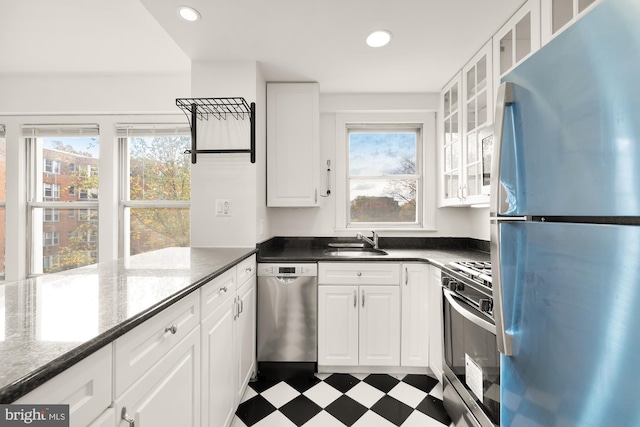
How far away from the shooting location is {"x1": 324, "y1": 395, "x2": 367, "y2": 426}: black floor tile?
5.56ft

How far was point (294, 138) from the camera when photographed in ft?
8.23

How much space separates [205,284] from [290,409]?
1096 mm

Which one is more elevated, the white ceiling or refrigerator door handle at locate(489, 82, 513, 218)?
the white ceiling

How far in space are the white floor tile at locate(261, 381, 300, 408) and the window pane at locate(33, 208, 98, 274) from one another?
2.40 metres

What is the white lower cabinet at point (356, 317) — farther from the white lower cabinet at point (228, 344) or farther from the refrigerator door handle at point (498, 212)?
the refrigerator door handle at point (498, 212)

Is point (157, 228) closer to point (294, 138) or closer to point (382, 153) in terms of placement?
point (294, 138)

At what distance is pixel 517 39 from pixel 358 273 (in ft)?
5.62

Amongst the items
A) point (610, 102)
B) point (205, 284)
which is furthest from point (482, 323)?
point (205, 284)

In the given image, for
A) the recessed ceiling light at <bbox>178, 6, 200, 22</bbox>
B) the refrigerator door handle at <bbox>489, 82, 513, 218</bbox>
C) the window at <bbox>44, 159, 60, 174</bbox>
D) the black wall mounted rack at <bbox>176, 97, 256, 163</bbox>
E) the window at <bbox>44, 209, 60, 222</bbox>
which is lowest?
the window at <bbox>44, 209, 60, 222</bbox>

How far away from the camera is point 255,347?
210 centimetres

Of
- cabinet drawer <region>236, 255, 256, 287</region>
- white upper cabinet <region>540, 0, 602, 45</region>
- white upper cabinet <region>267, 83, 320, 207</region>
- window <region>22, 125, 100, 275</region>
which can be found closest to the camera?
white upper cabinet <region>540, 0, 602, 45</region>

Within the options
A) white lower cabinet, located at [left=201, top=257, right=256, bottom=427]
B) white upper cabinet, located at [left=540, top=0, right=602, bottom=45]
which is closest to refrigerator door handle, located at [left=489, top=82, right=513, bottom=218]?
white upper cabinet, located at [left=540, top=0, right=602, bottom=45]

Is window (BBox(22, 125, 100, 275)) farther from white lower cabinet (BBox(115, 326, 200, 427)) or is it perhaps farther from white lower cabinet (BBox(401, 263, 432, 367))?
white lower cabinet (BBox(401, 263, 432, 367))

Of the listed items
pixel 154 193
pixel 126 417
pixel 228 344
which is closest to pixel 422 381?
pixel 228 344
